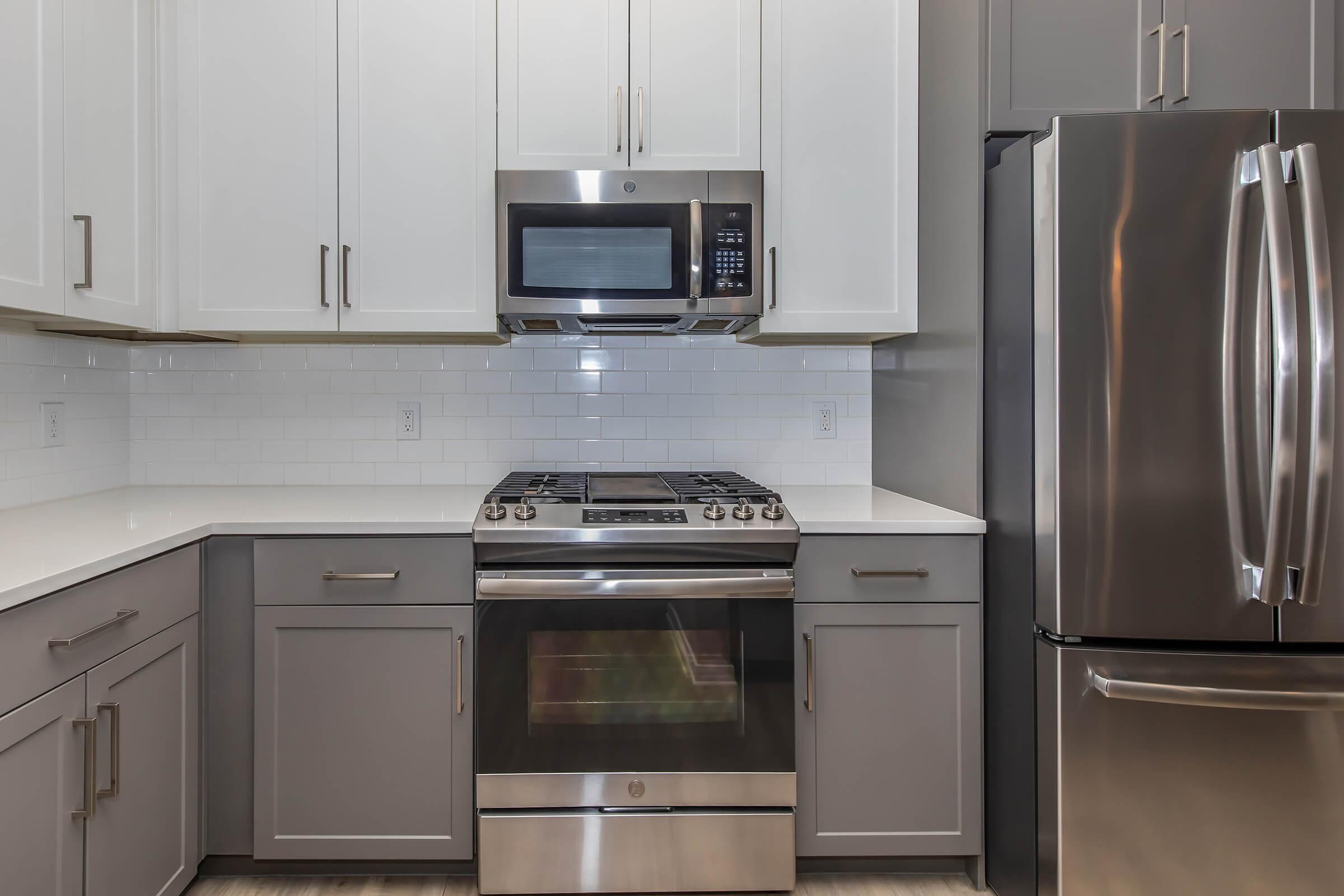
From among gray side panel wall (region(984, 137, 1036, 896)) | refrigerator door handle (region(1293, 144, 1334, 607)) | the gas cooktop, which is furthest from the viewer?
the gas cooktop

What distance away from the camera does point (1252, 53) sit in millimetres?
1798

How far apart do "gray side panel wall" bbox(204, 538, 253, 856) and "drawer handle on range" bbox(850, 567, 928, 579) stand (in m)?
1.34

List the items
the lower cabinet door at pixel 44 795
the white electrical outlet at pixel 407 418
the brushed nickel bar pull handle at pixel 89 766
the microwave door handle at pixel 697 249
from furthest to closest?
Result: the white electrical outlet at pixel 407 418, the microwave door handle at pixel 697 249, the brushed nickel bar pull handle at pixel 89 766, the lower cabinet door at pixel 44 795

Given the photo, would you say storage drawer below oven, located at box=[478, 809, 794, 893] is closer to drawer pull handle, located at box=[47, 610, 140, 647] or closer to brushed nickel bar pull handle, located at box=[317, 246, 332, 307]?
drawer pull handle, located at box=[47, 610, 140, 647]

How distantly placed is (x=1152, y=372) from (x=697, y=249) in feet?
3.41

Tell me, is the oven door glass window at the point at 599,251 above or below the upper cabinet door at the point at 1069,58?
below

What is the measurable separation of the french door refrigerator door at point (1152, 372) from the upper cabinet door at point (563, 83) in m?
1.07

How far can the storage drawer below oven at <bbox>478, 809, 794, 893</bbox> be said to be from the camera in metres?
1.68

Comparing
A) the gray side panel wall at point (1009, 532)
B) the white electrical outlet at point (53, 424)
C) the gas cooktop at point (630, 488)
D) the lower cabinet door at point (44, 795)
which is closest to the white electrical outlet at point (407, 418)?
the gas cooktop at point (630, 488)

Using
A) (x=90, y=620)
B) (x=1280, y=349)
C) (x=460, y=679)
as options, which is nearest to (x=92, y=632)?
(x=90, y=620)

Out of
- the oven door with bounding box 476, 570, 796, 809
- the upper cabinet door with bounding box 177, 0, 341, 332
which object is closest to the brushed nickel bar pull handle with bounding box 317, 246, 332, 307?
the upper cabinet door with bounding box 177, 0, 341, 332

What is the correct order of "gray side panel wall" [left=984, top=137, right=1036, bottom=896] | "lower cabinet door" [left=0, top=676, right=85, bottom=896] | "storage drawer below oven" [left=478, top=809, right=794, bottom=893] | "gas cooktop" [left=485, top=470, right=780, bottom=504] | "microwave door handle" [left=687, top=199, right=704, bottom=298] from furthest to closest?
"microwave door handle" [left=687, top=199, right=704, bottom=298], "gas cooktop" [left=485, top=470, right=780, bottom=504], "storage drawer below oven" [left=478, top=809, right=794, bottom=893], "gray side panel wall" [left=984, top=137, right=1036, bottom=896], "lower cabinet door" [left=0, top=676, right=85, bottom=896]

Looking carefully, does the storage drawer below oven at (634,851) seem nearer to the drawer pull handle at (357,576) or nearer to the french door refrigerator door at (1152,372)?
the drawer pull handle at (357,576)

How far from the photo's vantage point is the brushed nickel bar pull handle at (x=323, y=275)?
6.53ft
